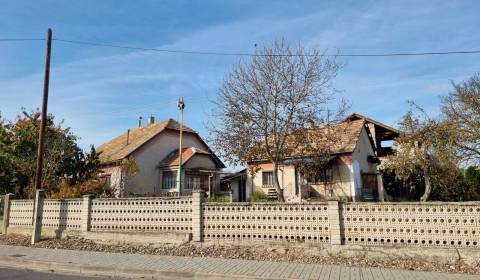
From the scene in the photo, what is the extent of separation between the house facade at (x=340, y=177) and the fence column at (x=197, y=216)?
969cm

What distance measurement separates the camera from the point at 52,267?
985 centimetres

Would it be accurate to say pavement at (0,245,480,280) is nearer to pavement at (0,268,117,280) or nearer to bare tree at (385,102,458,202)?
pavement at (0,268,117,280)

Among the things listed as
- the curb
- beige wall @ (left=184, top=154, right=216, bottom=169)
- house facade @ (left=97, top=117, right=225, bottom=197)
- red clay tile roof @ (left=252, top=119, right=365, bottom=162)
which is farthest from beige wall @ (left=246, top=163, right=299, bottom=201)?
the curb

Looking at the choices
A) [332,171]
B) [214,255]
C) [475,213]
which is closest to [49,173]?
[214,255]

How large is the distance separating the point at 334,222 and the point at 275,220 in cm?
164

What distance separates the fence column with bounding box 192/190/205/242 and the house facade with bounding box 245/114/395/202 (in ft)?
31.8

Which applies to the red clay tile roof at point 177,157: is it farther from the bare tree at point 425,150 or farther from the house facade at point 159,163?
the bare tree at point 425,150

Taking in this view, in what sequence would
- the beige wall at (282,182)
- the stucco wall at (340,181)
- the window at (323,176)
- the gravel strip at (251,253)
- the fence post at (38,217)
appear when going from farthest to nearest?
1. the beige wall at (282,182)
2. the window at (323,176)
3. the stucco wall at (340,181)
4. the fence post at (38,217)
5. the gravel strip at (251,253)

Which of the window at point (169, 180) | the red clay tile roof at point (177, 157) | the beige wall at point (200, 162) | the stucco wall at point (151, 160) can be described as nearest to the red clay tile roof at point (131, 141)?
the stucco wall at point (151, 160)

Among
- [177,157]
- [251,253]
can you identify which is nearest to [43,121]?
[251,253]

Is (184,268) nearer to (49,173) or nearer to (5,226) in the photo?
(5,226)

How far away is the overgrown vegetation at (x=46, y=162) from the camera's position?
18.4 m

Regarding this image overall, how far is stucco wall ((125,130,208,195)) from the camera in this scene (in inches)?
1087

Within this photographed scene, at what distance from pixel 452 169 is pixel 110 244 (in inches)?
653
